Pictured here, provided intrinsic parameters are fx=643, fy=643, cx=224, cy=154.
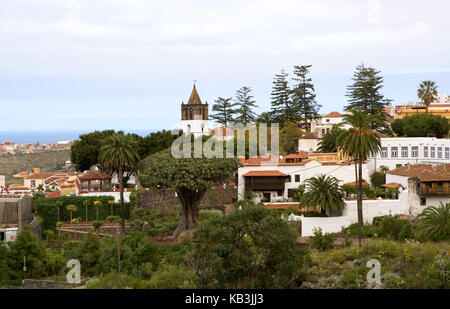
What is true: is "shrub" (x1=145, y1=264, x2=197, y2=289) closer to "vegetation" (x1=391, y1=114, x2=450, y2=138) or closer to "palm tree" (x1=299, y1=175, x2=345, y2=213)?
"palm tree" (x1=299, y1=175, x2=345, y2=213)

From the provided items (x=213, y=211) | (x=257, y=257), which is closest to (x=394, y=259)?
(x=257, y=257)

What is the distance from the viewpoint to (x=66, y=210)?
49.7 m

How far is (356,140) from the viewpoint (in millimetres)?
39969

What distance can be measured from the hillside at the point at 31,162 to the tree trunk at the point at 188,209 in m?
101

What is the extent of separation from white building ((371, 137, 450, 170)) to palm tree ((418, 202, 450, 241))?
69.8 ft

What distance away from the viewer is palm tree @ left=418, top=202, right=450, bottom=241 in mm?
34156

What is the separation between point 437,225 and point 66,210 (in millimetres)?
28095

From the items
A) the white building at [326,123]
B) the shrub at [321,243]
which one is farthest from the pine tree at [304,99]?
the shrub at [321,243]

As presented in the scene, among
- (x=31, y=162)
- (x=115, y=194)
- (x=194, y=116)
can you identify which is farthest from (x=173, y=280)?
(x=31, y=162)

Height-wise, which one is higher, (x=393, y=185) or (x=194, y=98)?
(x=194, y=98)

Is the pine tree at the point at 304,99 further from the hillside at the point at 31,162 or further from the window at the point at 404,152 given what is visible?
the hillside at the point at 31,162

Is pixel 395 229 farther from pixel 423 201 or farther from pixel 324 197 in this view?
pixel 423 201

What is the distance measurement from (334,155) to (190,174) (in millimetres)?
17922
